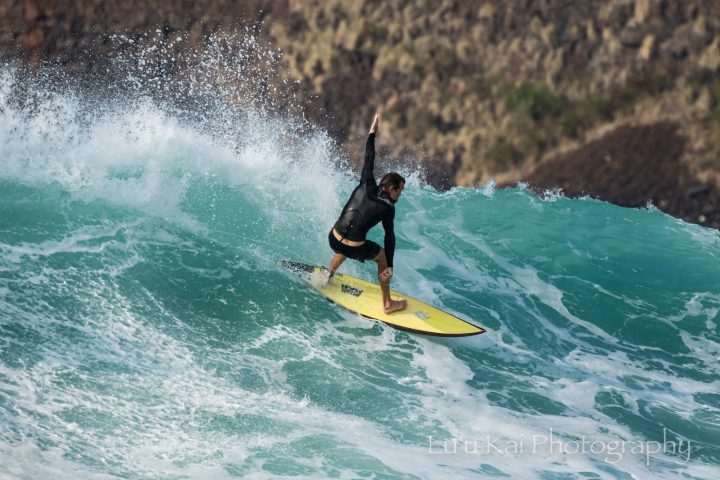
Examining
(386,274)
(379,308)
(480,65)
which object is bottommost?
(379,308)

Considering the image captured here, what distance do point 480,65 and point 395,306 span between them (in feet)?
50.0

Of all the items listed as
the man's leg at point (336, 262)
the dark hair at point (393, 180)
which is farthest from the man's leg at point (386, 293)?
the dark hair at point (393, 180)

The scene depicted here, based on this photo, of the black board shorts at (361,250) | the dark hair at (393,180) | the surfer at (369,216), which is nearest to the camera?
the dark hair at (393,180)

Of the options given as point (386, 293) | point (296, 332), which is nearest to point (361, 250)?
point (386, 293)

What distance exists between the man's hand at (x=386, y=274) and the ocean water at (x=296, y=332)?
77 cm

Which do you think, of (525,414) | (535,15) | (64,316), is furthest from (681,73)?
(64,316)

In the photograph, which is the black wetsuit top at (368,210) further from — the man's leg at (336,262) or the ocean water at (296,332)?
the ocean water at (296,332)

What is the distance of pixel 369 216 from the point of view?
9141 millimetres

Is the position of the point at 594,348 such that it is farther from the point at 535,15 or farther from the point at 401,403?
the point at 535,15

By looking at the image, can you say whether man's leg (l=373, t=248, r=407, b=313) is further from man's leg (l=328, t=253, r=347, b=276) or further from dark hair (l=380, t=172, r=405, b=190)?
dark hair (l=380, t=172, r=405, b=190)

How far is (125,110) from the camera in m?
14.0

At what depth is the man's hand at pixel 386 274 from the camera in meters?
9.37

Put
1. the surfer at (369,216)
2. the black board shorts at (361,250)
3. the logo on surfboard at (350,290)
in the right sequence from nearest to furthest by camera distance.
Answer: the surfer at (369,216) < the black board shorts at (361,250) < the logo on surfboard at (350,290)

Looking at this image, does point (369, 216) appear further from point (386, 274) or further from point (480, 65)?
point (480, 65)
